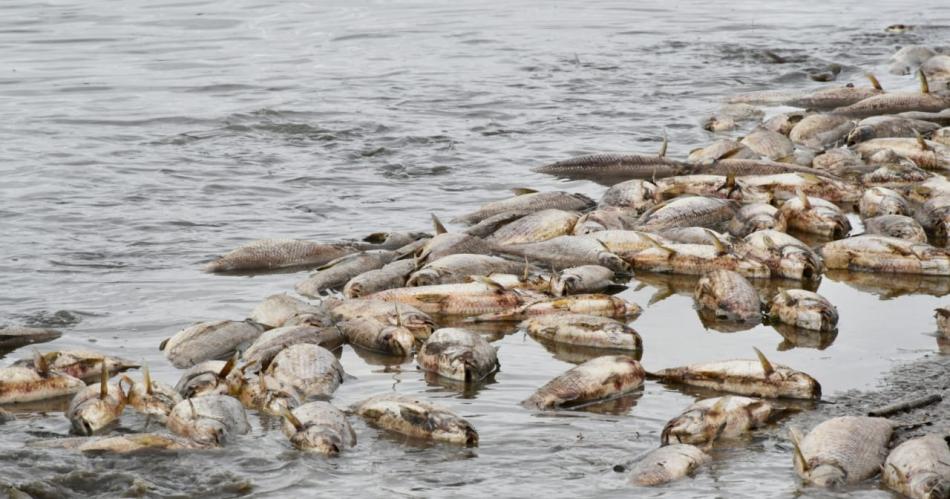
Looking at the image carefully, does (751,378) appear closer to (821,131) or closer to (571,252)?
(571,252)

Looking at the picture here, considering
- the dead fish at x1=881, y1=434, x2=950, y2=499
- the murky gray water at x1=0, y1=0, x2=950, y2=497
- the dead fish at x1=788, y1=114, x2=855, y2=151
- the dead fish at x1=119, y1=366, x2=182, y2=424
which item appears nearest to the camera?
the dead fish at x1=881, y1=434, x2=950, y2=499

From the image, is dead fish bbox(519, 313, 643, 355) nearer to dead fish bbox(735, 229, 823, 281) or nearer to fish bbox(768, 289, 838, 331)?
fish bbox(768, 289, 838, 331)

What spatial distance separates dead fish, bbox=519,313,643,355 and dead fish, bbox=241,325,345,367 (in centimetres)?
124

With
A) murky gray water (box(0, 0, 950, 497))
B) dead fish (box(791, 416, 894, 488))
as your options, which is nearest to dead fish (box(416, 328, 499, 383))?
murky gray water (box(0, 0, 950, 497))

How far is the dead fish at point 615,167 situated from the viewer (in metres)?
12.7

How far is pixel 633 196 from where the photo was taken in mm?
11539

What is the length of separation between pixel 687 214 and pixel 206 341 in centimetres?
430

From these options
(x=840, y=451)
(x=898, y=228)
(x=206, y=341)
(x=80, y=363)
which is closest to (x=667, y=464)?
(x=840, y=451)

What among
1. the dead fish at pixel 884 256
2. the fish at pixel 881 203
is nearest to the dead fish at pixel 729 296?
the dead fish at pixel 884 256

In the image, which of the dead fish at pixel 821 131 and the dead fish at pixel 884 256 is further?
the dead fish at pixel 821 131

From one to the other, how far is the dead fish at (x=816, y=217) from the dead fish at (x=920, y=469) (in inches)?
182

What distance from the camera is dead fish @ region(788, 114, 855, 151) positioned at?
14070 mm

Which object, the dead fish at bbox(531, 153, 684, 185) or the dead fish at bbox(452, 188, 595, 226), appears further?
the dead fish at bbox(531, 153, 684, 185)

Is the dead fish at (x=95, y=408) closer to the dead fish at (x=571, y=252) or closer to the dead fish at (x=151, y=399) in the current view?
the dead fish at (x=151, y=399)
